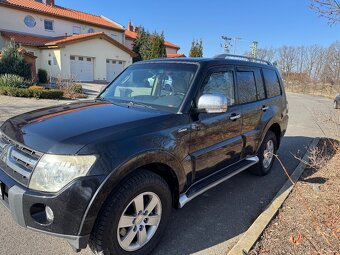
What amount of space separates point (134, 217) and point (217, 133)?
1.53 metres

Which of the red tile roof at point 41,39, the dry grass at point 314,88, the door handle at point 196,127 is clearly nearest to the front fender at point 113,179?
the door handle at point 196,127

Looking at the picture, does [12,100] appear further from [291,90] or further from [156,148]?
[291,90]

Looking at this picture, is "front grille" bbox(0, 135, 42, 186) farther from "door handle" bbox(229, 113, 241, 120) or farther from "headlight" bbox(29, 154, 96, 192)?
"door handle" bbox(229, 113, 241, 120)

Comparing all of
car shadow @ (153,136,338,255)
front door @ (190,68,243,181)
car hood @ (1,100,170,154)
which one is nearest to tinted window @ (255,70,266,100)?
front door @ (190,68,243,181)

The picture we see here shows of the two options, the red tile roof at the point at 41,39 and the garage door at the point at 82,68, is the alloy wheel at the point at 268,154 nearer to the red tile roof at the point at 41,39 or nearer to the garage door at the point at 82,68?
the red tile roof at the point at 41,39

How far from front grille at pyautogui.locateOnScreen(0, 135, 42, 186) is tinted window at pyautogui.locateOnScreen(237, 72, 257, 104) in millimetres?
2948

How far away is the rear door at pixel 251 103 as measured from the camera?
14.3 ft

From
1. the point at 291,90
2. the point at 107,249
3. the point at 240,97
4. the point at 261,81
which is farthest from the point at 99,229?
the point at 291,90

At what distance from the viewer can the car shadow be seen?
3168mm

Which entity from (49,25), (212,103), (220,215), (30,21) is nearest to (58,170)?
(212,103)

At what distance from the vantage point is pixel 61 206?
2.25 meters

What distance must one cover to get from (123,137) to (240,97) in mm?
2331

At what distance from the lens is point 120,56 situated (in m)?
32.5

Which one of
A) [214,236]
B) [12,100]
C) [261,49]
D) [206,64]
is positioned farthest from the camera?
[261,49]
